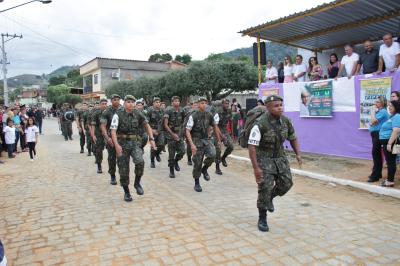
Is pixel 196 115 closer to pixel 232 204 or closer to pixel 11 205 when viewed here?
pixel 232 204

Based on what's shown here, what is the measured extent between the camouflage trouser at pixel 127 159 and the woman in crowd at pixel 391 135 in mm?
4542

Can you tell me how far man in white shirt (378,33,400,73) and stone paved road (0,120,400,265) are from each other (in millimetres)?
3386

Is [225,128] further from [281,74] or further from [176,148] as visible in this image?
[281,74]

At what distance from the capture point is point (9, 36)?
36062 millimetres

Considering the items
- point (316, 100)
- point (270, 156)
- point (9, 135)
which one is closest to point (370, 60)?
point (316, 100)

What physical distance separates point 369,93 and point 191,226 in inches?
242

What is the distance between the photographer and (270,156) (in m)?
4.53

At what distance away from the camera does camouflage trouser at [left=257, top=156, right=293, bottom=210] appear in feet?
14.6

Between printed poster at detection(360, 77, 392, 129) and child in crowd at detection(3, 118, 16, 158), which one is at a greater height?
printed poster at detection(360, 77, 392, 129)

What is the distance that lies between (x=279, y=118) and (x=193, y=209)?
210cm

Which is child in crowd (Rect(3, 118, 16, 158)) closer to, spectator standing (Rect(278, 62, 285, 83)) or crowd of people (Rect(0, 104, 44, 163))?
crowd of people (Rect(0, 104, 44, 163))

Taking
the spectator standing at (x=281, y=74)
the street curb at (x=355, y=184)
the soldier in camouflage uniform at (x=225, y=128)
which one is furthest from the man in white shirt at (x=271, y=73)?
the street curb at (x=355, y=184)

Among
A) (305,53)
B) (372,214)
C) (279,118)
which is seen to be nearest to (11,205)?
(279,118)

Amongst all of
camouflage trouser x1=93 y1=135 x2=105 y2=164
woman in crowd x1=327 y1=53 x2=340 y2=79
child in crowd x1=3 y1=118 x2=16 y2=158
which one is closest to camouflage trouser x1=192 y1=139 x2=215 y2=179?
camouflage trouser x1=93 y1=135 x2=105 y2=164
